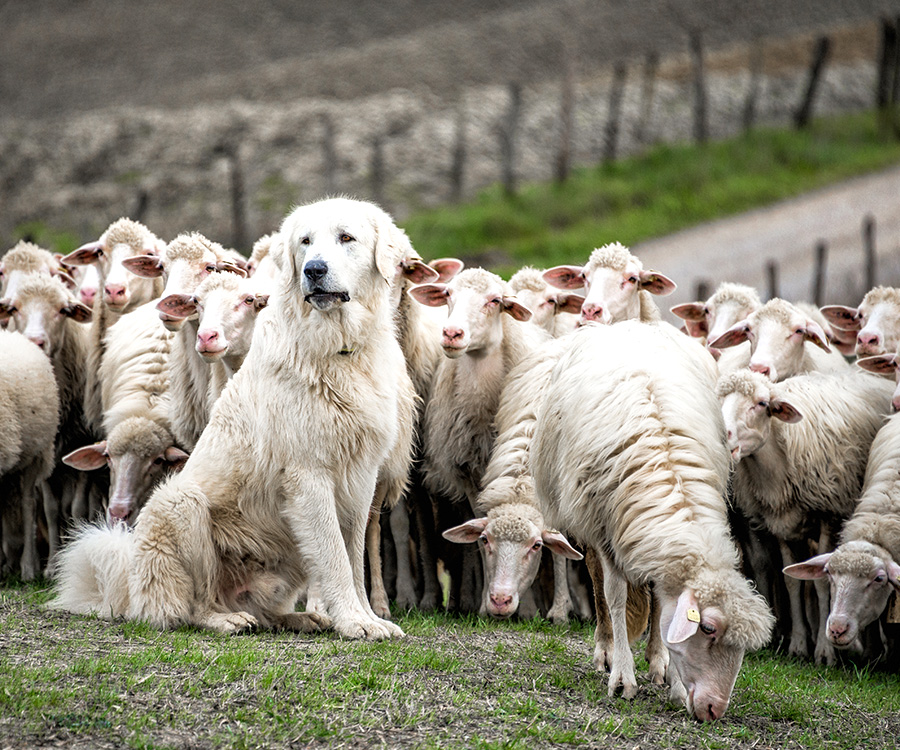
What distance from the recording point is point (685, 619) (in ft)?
16.4

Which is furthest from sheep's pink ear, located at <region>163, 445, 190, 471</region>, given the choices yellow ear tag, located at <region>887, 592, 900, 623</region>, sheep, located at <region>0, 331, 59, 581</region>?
yellow ear tag, located at <region>887, 592, 900, 623</region>

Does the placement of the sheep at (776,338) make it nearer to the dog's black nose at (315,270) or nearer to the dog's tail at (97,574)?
the dog's black nose at (315,270)

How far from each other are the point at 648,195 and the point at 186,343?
13983mm

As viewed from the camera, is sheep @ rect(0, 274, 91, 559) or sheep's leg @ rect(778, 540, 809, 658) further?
sheep @ rect(0, 274, 91, 559)

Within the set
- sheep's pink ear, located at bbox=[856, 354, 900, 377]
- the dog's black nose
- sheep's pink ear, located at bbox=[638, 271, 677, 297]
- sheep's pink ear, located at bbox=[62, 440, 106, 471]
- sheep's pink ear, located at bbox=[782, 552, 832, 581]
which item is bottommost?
sheep's pink ear, located at bbox=[782, 552, 832, 581]

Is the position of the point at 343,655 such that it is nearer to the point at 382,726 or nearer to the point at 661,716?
the point at 382,726

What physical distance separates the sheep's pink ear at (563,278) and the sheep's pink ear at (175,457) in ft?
10.1

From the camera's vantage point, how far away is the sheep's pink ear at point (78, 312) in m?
8.91

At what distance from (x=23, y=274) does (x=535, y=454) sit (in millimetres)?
4951

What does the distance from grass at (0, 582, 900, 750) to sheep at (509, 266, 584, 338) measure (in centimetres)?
306

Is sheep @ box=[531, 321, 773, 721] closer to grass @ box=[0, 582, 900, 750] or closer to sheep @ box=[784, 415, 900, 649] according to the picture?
grass @ box=[0, 582, 900, 750]

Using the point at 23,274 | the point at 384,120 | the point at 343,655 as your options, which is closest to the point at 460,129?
the point at 384,120

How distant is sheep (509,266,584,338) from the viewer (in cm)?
884

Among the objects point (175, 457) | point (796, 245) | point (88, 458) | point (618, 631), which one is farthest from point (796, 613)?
point (796, 245)
